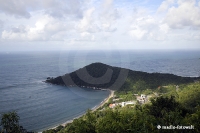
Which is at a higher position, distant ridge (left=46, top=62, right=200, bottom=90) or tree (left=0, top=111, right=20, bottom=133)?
distant ridge (left=46, top=62, right=200, bottom=90)

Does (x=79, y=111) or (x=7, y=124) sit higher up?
(x=7, y=124)

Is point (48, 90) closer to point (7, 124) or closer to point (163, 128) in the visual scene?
point (7, 124)

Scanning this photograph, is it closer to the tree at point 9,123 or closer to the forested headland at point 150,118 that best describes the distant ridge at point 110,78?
the forested headland at point 150,118

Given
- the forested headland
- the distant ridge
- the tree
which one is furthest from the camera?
the distant ridge

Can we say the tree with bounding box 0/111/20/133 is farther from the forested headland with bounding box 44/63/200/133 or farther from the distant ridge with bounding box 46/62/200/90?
the distant ridge with bounding box 46/62/200/90

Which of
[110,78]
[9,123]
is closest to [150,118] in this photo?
[9,123]

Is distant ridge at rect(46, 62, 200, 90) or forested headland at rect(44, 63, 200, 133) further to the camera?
distant ridge at rect(46, 62, 200, 90)

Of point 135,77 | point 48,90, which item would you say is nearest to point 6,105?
point 48,90

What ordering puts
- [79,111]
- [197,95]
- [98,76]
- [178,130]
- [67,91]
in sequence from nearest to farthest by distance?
[178,130] < [197,95] < [79,111] < [67,91] < [98,76]

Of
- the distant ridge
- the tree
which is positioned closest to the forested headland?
the tree

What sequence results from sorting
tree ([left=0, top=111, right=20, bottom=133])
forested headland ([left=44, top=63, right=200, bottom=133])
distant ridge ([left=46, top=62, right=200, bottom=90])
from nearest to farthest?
1. forested headland ([left=44, top=63, right=200, bottom=133])
2. tree ([left=0, top=111, right=20, bottom=133])
3. distant ridge ([left=46, top=62, right=200, bottom=90])
